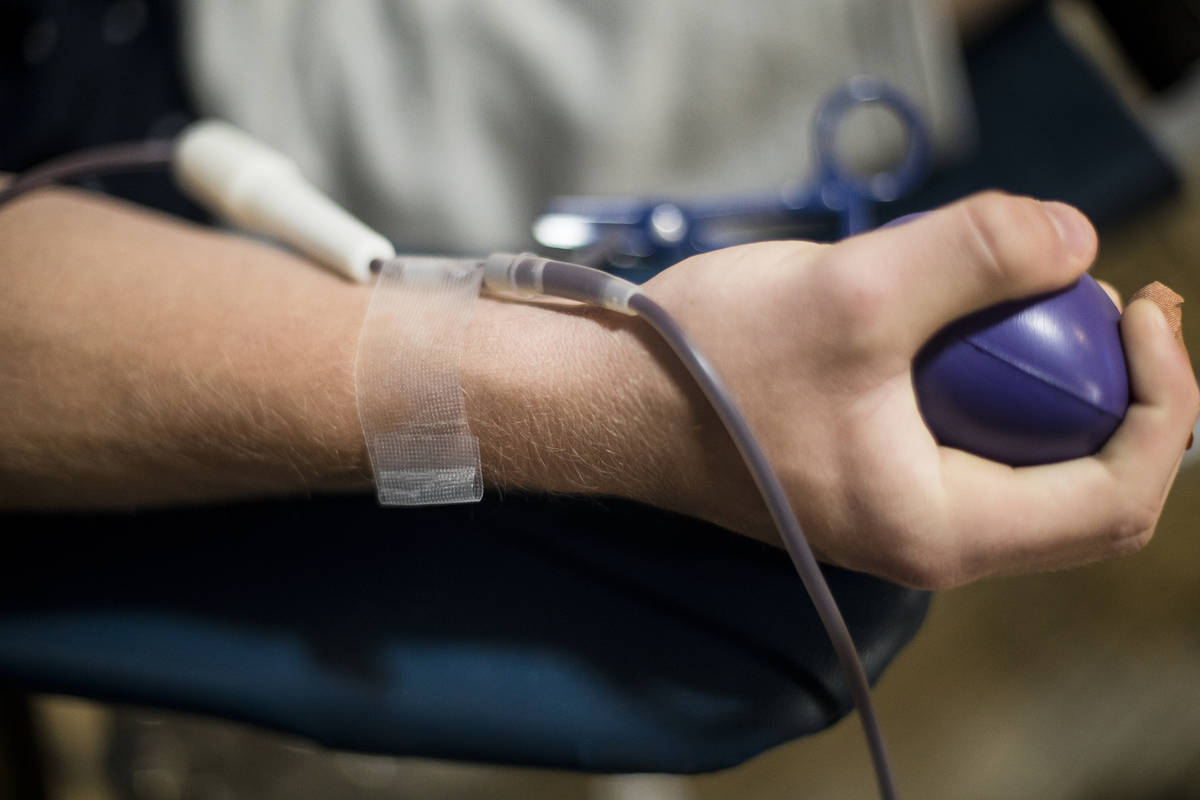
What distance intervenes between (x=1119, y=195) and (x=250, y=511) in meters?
0.81

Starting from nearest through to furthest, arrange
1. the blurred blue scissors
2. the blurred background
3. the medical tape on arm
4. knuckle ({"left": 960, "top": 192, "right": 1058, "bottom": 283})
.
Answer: knuckle ({"left": 960, "top": 192, "right": 1058, "bottom": 283}) < the medical tape on arm < the blurred blue scissors < the blurred background

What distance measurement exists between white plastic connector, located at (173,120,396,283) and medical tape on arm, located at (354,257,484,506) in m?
0.06

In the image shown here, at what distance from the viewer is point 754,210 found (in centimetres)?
77

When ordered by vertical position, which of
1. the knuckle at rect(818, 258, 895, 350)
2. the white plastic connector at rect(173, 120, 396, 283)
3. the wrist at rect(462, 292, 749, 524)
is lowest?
the wrist at rect(462, 292, 749, 524)

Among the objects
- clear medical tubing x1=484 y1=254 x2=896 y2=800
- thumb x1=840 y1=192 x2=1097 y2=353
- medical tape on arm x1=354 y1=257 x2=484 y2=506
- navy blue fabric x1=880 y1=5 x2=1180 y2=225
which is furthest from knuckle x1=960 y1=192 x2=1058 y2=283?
navy blue fabric x1=880 y1=5 x2=1180 y2=225

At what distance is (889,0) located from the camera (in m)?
0.82

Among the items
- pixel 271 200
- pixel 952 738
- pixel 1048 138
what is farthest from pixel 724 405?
pixel 952 738

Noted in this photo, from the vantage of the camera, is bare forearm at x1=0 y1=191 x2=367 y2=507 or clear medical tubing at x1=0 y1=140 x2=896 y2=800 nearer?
clear medical tubing at x1=0 y1=140 x2=896 y2=800

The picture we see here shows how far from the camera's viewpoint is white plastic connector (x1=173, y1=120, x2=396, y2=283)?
0.48 metres

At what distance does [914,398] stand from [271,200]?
0.41 m

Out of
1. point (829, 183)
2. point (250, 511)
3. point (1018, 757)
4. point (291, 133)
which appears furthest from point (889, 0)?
point (1018, 757)

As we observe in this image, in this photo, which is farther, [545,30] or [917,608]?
[545,30]

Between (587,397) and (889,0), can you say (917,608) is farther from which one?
(889,0)

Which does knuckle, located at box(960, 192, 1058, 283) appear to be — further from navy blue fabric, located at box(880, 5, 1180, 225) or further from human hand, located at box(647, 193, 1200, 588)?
navy blue fabric, located at box(880, 5, 1180, 225)
